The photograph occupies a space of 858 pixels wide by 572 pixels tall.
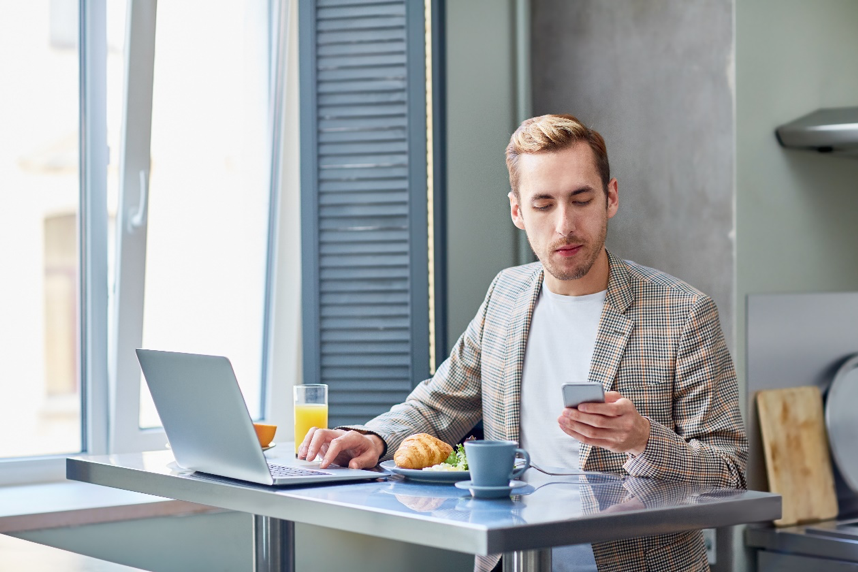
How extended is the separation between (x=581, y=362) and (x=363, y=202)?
105 cm

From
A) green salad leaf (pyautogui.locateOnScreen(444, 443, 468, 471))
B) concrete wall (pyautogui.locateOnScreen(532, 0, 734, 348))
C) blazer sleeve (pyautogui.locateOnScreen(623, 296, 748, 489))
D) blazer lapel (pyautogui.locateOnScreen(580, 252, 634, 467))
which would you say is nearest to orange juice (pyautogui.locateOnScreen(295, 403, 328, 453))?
green salad leaf (pyautogui.locateOnScreen(444, 443, 468, 471))

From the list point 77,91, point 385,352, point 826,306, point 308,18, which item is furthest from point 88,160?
point 826,306

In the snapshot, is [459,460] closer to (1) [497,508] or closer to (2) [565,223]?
(1) [497,508]

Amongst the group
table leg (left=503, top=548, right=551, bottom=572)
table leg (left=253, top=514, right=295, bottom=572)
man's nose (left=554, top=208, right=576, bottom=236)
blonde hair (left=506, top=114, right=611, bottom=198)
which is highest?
blonde hair (left=506, top=114, right=611, bottom=198)

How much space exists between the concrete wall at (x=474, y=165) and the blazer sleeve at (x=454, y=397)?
26.2 inches

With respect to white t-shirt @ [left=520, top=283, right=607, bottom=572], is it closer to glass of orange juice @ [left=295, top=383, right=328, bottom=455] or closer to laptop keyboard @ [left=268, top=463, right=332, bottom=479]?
glass of orange juice @ [left=295, top=383, right=328, bottom=455]

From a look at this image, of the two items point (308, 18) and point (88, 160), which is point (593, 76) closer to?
point (308, 18)

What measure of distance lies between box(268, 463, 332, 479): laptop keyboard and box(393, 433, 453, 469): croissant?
0.40 feet

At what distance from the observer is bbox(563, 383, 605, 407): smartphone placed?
1.41 metres

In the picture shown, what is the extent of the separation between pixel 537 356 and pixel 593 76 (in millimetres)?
1282

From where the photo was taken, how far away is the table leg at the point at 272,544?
188cm

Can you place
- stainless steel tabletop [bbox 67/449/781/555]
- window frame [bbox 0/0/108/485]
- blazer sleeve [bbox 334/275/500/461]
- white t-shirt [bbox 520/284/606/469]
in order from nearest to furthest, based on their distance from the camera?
stainless steel tabletop [bbox 67/449/781/555], white t-shirt [bbox 520/284/606/469], blazer sleeve [bbox 334/275/500/461], window frame [bbox 0/0/108/485]

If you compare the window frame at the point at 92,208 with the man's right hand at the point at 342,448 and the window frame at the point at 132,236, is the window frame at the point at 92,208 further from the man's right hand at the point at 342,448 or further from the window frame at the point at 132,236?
the man's right hand at the point at 342,448

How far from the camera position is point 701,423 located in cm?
174
